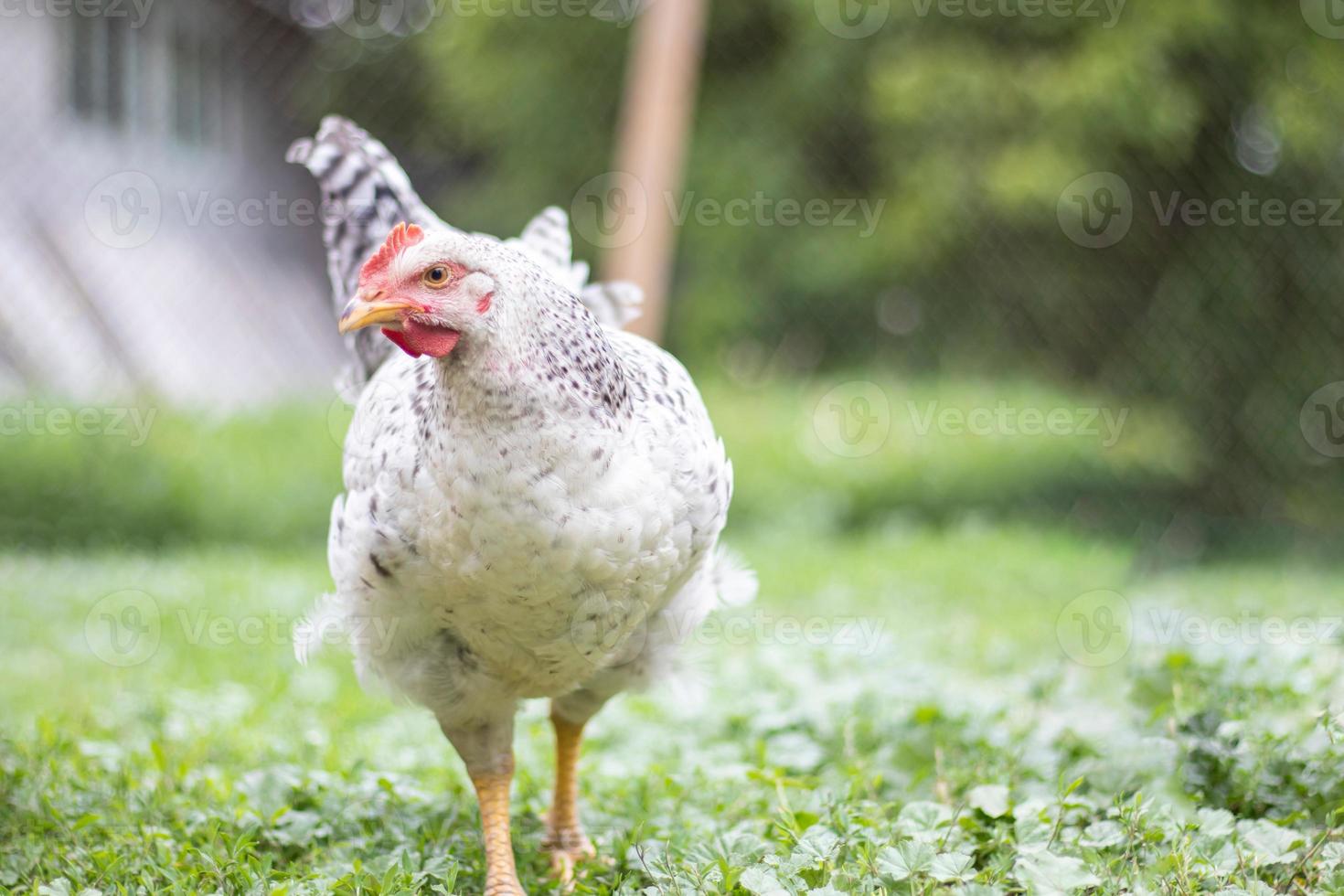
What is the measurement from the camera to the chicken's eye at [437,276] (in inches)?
71.4

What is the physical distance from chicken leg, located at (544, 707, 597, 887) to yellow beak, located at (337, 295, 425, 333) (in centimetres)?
107

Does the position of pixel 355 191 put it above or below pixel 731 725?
above

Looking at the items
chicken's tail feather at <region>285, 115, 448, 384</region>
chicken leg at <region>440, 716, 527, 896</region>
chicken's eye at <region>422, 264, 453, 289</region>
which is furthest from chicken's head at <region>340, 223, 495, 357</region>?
chicken's tail feather at <region>285, 115, 448, 384</region>

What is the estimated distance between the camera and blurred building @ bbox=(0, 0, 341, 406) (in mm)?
6406

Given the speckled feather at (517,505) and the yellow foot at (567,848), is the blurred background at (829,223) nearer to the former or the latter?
the yellow foot at (567,848)

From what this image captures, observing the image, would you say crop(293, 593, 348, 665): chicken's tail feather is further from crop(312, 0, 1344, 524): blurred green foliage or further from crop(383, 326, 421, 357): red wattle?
crop(312, 0, 1344, 524): blurred green foliage

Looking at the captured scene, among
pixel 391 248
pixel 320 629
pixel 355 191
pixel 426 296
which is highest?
pixel 355 191

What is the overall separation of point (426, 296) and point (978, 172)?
6.19 metres

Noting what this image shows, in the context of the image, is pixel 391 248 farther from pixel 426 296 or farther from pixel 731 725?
pixel 731 725

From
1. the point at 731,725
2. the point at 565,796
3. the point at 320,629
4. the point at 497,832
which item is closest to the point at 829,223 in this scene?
the point at 731,725

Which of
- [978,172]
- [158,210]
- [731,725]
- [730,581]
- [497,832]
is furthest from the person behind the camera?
[978,172]

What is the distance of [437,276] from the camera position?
5.98ft

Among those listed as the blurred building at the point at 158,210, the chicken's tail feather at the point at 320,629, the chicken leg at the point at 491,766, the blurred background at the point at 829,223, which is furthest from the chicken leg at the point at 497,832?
the blurred building at the point at 158,210

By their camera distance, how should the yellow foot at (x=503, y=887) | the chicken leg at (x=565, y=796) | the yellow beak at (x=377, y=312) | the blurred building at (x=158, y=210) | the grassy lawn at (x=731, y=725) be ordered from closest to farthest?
the yellow beak at (x=377, y=312) < the grassy lawn at (x=731, y=725) < the yellow foot at (x=503, y=887) < the chicken leg at (x=565, y=796) < the blurred building at (x=158, y=210)
